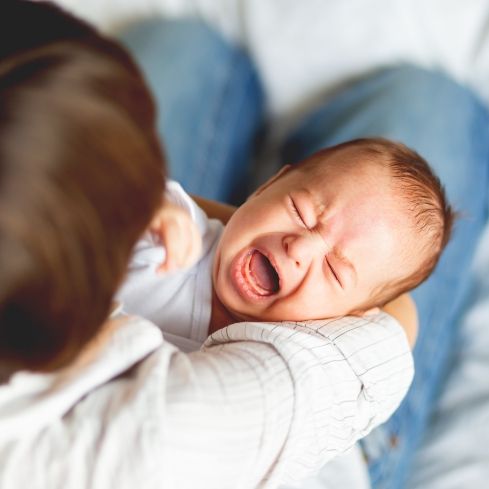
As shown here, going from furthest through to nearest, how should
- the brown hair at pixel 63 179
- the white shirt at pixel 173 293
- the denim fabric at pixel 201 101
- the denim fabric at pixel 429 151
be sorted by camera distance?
the denim fabric at pixel 201 101
the denim fabric at pixel 429 151
the white shirt at pixel 173 293
the brown hair at pixel 63 179

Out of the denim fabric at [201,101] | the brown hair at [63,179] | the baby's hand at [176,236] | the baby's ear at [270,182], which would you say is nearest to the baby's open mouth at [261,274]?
the baby's ear at [270,182]

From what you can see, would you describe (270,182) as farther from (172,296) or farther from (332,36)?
(332,36)

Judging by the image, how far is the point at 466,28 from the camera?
1441 millimetres

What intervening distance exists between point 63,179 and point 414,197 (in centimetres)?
53

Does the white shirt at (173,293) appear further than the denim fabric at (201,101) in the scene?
No

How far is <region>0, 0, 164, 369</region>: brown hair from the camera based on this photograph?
0.38 metres

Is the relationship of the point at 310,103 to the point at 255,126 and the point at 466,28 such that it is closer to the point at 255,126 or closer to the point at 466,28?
the point at 255,126

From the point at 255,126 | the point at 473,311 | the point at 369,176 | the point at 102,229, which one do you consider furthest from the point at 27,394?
the point at 255,126

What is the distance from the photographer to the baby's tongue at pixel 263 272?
79 centimetres

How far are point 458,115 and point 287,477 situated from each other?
0.89m

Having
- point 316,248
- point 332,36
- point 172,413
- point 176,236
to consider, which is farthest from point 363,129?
point 172,413

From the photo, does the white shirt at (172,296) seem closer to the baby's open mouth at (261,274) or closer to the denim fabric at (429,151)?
the baby's open mouth at (261,274)

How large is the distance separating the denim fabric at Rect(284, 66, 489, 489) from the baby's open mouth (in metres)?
0.35

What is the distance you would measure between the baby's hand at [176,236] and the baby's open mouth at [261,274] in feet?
0.70
